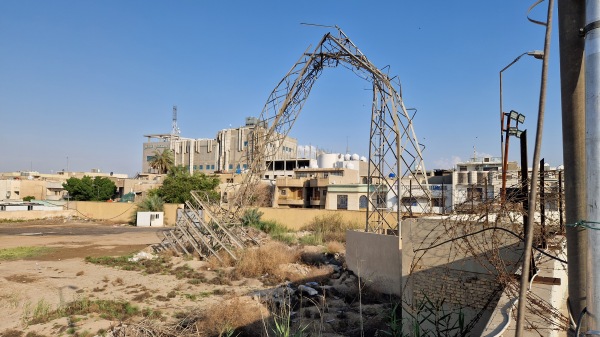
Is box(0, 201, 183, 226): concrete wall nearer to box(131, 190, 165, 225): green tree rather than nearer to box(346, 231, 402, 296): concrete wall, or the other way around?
box(131, 190, 165, 225): green tree

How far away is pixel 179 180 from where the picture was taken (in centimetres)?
3600

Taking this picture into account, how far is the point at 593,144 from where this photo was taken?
7.31 ft

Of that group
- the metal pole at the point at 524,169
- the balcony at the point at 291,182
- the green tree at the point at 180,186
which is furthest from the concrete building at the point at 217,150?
the metal pole at the point at 524,169

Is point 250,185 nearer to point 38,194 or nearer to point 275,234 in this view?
point 275,234

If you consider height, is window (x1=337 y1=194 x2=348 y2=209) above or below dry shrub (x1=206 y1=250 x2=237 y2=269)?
above

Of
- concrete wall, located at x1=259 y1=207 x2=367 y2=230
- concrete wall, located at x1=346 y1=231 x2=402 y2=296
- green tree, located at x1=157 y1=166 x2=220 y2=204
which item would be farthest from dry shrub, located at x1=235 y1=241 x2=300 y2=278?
green tree, located at x1=157 y1=166 x2=220 y2=204

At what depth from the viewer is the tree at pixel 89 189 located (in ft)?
140

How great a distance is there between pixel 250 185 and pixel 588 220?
599 inches

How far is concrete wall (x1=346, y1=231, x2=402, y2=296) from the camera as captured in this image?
31.8 ft

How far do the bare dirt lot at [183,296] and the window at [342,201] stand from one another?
19.3m

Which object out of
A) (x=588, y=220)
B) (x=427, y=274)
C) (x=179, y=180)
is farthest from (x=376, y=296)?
(x=179, y=180)

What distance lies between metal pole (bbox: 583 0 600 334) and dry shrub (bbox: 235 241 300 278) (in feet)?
35.5

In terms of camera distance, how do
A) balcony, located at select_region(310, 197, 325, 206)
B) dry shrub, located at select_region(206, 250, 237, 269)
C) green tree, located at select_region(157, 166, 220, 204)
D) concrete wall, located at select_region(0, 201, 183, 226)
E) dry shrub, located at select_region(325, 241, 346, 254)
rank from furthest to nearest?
balcony, located at select_region(310, 197, 325, 206) < green tree, located at select_region(157, 166, 220, 204) < concrete wall, located at select_region(0, 201, 183, 226) < dry shrub, located at select_region(325, 241, 346, 254) < dry shrub, located at select_region(206, 250, 237, 269)

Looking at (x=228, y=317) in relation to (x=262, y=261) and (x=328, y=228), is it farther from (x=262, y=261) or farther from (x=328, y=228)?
(x=328, y=228)
